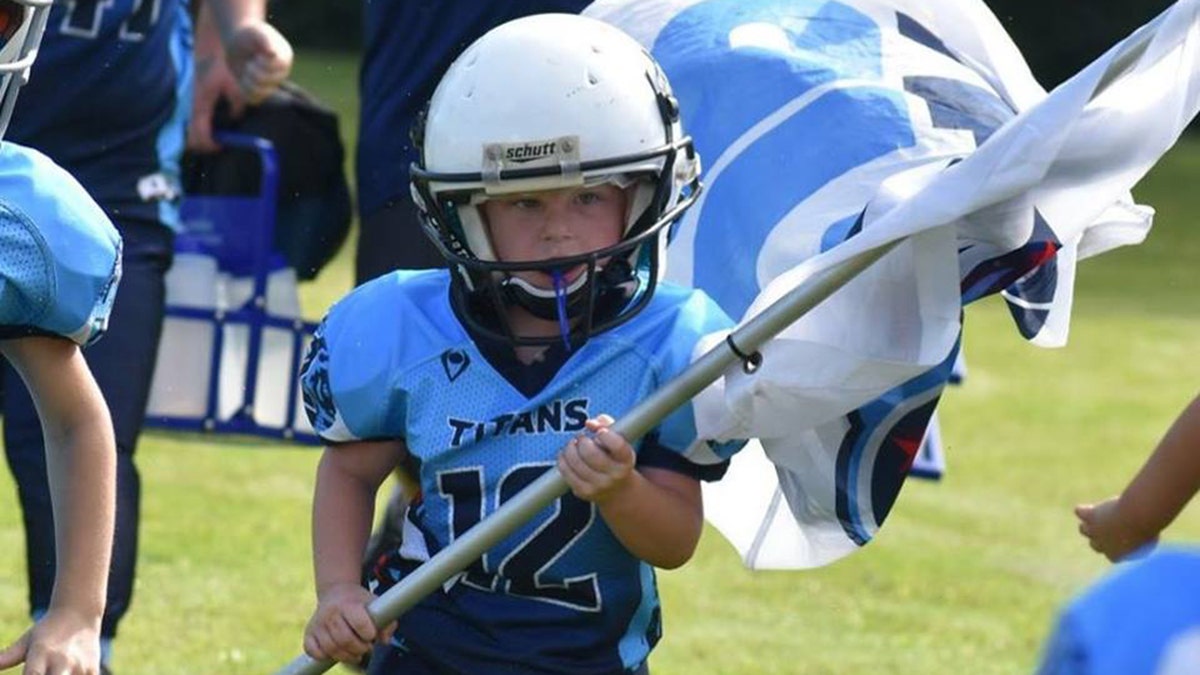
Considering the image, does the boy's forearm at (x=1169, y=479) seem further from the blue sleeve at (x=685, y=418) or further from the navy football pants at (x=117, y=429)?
the navy football pants at (x=117, y=429)

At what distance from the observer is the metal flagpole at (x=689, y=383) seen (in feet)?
10.2

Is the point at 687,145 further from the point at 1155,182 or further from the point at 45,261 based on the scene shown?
the point at 1155,182

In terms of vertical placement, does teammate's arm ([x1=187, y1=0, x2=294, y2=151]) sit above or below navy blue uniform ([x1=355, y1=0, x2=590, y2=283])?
below

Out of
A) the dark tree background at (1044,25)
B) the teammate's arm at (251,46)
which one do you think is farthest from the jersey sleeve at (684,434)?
the dark tree background at (1044,25)

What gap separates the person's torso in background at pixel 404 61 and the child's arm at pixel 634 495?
4.24 ft

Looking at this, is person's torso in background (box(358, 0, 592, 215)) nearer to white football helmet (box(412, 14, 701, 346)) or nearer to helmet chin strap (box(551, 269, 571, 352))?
white football helmet (box(412, 14, 701, 346))

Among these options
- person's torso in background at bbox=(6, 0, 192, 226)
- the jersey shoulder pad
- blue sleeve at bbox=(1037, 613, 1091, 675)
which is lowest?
person's torso in background at bbox=(6, 0, 192, 226)

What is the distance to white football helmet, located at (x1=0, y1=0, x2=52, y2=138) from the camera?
312cm

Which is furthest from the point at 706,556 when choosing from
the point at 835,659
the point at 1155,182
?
the point at 1155,182

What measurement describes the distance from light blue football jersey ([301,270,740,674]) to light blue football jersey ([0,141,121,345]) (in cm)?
32

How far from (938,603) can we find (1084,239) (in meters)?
2.68

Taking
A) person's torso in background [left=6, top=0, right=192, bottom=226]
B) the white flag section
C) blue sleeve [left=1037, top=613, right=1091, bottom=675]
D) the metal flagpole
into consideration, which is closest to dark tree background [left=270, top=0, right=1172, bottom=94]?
person's torso in background [left=6, top=0, right=192, bottom=226]

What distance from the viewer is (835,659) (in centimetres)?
542

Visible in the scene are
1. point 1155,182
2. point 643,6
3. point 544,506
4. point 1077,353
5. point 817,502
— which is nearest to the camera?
point 544,506
